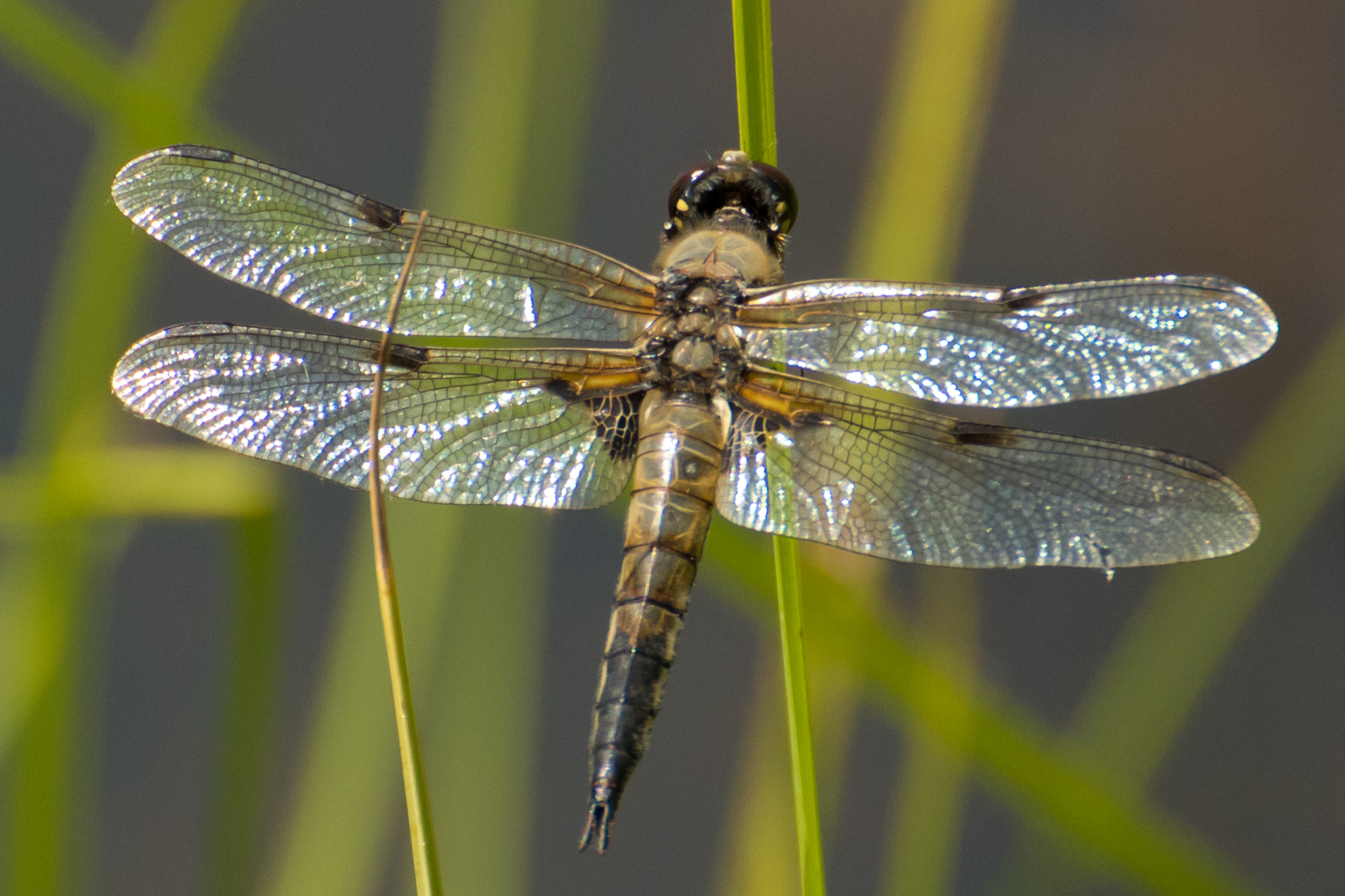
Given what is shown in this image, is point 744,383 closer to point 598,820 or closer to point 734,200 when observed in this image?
point 734,200

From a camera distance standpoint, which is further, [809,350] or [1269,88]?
[1269,88]

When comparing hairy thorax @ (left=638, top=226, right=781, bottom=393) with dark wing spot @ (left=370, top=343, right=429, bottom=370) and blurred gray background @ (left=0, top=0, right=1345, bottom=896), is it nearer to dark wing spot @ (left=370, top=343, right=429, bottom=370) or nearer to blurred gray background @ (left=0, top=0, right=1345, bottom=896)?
dark wing spot @ (left=370, top=343, right=429, bottom=370)

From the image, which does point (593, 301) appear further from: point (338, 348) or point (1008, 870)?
point (1008, 870)

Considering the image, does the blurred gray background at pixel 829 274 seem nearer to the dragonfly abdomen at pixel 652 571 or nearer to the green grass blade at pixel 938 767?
the green grass blade at pixel 938 767

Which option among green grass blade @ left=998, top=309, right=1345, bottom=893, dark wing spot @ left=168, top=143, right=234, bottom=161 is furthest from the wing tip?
green grass blade @ left=998, top=309, right=1345, bottom=893

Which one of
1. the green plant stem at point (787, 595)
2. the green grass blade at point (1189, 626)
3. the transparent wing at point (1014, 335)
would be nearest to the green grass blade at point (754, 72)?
the green plant stem at point (787, 595)

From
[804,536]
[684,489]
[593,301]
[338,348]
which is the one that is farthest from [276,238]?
[804,536]
